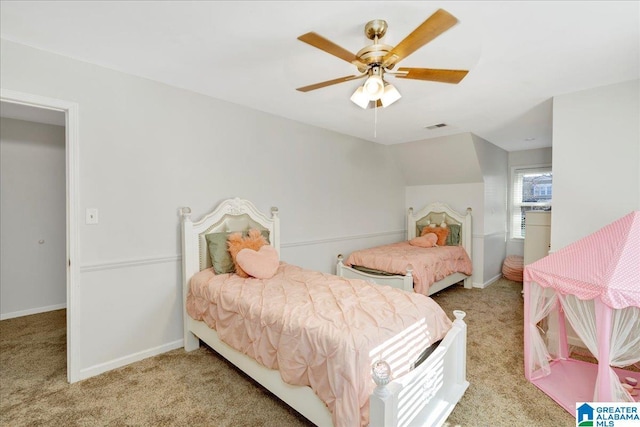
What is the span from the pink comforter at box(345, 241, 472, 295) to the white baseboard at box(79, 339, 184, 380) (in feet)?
7.50

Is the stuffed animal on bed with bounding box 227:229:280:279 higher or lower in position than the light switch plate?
lower

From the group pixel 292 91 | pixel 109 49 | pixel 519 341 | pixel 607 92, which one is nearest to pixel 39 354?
pixel 109 49

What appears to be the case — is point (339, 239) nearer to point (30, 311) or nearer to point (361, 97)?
point (361, 97)

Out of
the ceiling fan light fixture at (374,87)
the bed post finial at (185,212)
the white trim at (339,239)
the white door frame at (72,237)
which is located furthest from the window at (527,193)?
the white door frame at (72,237)

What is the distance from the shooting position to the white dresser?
343 cm

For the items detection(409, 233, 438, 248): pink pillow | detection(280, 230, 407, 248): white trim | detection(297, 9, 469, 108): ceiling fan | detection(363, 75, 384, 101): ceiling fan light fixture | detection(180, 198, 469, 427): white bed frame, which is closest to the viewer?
detection(180, 198, 469, 427): white bed frame

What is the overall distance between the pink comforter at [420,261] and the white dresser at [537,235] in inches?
34.7

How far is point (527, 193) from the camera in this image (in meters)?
5.32

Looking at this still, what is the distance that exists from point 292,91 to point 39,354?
3165 millimetres

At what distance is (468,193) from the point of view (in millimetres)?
4777

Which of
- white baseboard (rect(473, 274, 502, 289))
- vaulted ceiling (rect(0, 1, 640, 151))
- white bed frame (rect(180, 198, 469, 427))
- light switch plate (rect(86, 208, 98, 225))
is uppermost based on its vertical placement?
vaulted ceiling (rect(0, 1, 640, 151))

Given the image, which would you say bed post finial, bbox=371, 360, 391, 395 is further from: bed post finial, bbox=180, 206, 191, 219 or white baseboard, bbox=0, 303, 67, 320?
white baseboard, bbox=0, 303, 67, 320

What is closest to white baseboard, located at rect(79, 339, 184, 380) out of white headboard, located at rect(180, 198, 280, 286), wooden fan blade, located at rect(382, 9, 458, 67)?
white headboard, located at rect(180, 198, 280, 286)

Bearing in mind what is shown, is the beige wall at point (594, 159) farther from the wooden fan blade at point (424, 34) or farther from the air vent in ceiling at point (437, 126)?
the wooden fan blade at point (424, 34)
